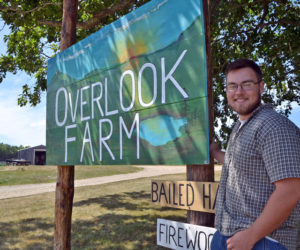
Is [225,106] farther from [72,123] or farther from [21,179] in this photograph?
[21,179]

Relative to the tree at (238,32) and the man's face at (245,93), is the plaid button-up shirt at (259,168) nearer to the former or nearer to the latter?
the man's face at (245,93)

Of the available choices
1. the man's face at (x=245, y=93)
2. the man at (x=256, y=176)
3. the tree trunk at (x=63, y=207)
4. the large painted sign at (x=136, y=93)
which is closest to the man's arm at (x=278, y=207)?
the man at (x=256, y=176)

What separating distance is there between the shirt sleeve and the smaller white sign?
93 cm

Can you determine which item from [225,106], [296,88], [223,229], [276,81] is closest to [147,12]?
[223,229]

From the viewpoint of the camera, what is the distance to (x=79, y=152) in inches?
142

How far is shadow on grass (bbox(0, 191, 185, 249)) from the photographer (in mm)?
6527

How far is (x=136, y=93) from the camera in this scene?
9.37ft

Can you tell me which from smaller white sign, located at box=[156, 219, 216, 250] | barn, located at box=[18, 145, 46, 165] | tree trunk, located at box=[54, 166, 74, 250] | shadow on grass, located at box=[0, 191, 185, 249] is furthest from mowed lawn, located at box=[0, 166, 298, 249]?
barn, located at box=[18, 145, 46, 165]

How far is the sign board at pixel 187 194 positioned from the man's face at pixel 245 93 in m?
0.74

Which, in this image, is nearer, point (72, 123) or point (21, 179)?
point (72, 123)

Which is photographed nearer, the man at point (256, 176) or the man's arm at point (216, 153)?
the man at point (256, 176)

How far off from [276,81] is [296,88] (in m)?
0.94

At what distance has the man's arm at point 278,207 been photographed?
1491mm

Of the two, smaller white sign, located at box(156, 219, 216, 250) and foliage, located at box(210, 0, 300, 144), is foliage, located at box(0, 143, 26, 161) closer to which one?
foliage, located at box(210, 0, 300, 144)
